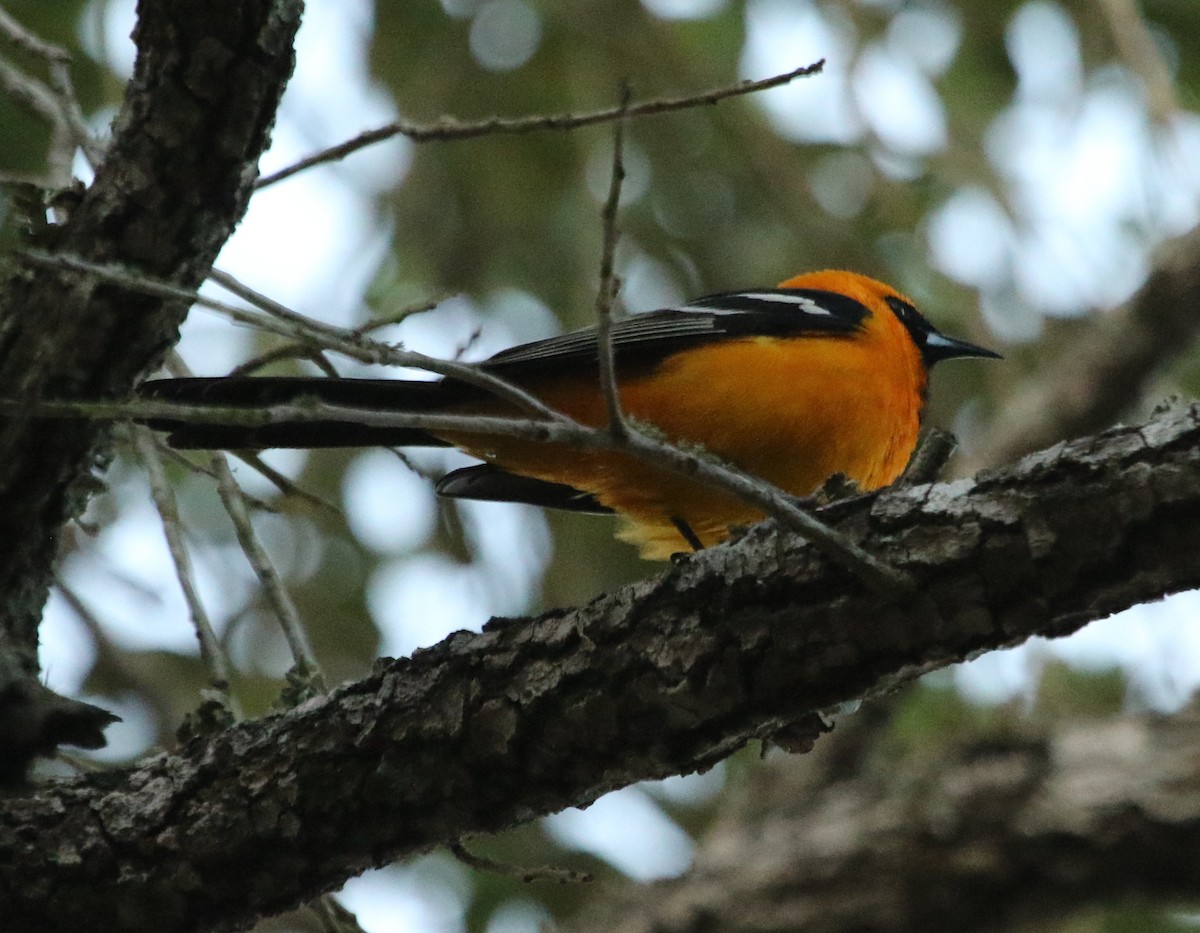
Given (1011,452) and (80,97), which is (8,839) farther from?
(1011,452)

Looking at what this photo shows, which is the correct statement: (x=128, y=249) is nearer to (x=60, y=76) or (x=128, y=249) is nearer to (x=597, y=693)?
(x=60, y=76)

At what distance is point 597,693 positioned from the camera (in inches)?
102

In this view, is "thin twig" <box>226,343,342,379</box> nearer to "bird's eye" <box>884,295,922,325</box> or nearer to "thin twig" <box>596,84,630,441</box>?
"thin twig" <box>596,84,630,441</box>

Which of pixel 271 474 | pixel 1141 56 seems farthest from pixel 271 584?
pixel 1141 56

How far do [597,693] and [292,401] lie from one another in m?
1.03

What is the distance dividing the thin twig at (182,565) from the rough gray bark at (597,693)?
0.32 m

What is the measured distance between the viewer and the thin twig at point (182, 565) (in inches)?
126

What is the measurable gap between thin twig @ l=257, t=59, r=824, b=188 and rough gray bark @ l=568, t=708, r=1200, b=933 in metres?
3.15

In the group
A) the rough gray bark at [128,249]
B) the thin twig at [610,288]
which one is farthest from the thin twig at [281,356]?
the thin twig at [610,288]

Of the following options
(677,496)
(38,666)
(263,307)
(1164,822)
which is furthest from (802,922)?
(263,307)

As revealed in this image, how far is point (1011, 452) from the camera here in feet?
19.9

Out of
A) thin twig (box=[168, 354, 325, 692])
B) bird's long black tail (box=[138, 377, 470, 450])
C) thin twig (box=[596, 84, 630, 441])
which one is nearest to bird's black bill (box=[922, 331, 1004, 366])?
bird's long black tail (box=[138, 377, 470, 450])

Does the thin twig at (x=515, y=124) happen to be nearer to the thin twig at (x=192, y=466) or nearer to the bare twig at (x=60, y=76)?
the bare twig at (x=60, y=76)

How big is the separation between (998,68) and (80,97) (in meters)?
4.20
